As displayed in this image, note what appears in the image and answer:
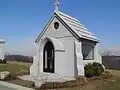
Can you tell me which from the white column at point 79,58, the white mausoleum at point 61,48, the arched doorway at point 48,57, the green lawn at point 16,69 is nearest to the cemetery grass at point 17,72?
the green lawn at point 16,69

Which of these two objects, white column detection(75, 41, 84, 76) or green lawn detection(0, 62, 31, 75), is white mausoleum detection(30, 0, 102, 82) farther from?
green lawn detection(0, 62, 31, 75)

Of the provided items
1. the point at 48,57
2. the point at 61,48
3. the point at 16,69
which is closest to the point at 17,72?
the point at 16,69

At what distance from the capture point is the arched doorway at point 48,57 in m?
19.0

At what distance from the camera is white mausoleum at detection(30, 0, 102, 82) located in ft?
59.4

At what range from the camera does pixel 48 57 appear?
1939 centimetres

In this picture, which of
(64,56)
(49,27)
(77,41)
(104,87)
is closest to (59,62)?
(64,56)

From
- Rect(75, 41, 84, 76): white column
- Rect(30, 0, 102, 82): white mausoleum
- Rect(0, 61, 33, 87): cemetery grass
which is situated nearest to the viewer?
Rect(75, 41, 84, 76): white column

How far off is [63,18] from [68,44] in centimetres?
255

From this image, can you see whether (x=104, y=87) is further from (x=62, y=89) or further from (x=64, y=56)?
(x=64, y=56)

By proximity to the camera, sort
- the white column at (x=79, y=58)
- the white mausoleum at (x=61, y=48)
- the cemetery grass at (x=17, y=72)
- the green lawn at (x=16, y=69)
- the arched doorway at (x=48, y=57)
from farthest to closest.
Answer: the green lawn at (x=16, y=69) → the arched doorway at (x=48, y=57) → the cemetery grass at (x=17, y=72) → the white mausoleum at (x=61, y=48) → the white column at (x=79, y=58)

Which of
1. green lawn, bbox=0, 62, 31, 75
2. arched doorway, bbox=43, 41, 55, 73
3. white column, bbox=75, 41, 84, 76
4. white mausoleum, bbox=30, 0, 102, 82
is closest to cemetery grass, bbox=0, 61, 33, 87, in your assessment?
green lawn, bbox=0, 62, 31, 75

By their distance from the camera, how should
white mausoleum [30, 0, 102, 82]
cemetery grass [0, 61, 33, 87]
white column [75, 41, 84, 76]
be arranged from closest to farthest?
white column [75, 41, 84, 76] → white mausoleum [30, 0, 102, 82] → cemetery grass [0, 61, 33, 87]

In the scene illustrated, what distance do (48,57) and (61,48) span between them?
171cm

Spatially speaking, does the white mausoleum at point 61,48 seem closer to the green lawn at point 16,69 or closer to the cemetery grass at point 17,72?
the cemetery grass at point 17,72
